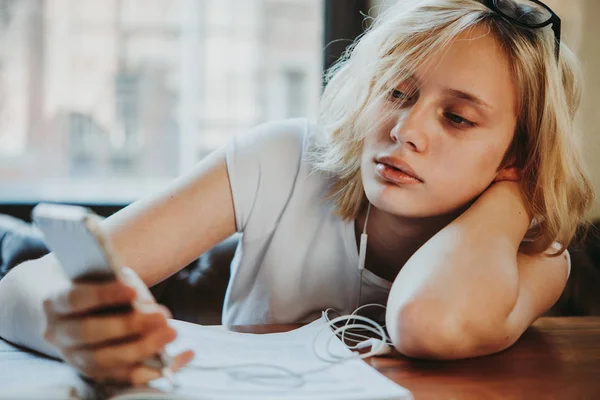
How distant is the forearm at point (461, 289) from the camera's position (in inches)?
37.0

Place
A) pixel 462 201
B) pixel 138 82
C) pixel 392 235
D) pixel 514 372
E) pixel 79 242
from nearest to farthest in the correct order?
1. pixel 79 242
2. pixel 514 372
3. pixel 462 201
4. pixel 392 235
5. pixel 138 82

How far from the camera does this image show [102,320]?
0.70 metres

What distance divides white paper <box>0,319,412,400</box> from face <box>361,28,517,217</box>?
0.29m

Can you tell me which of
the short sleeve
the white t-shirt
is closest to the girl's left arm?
the white t-shirt

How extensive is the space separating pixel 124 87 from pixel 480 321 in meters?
1.83

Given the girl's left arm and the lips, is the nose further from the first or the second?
the girl's left arm

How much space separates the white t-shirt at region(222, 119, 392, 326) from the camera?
4.30 feet

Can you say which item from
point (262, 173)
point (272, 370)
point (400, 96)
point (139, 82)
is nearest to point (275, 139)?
point (262, 173)

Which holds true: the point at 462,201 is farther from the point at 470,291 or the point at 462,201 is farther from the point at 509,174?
the point at 470,291

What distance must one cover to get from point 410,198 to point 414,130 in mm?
105

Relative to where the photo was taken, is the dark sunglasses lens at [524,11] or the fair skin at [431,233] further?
the dark sunglasses lens at [524,11]

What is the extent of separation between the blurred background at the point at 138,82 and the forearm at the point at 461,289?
4.52 feet

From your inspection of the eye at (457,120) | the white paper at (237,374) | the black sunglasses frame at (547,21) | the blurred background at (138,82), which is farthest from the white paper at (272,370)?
the blurred background at (138,82)

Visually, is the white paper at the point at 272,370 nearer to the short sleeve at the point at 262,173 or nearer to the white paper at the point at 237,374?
the white paper at the point at 237,374
